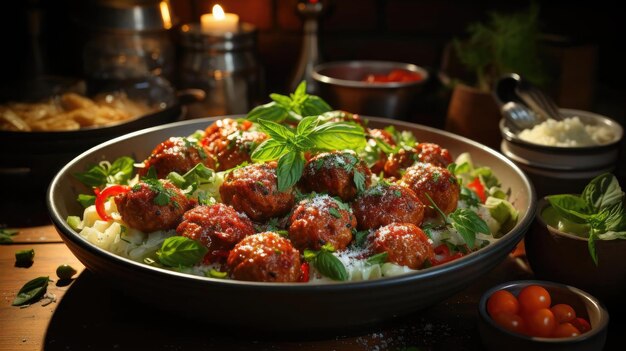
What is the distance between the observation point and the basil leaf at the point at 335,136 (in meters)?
1.99

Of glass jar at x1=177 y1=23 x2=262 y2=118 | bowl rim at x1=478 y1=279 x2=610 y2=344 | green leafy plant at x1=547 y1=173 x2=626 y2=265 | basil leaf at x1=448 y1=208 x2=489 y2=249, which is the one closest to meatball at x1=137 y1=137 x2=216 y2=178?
basil leaf at x1=448 y1=208 x2=489 y2=249

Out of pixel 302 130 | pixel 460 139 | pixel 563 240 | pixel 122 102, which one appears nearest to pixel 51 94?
pixel 122 102

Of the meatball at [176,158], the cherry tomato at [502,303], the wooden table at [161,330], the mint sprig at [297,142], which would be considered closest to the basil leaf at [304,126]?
the mint sprig at [297,142]

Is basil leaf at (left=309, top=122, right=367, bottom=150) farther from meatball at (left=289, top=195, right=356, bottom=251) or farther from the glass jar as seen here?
the glass jar

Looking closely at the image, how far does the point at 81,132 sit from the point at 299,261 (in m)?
1.35

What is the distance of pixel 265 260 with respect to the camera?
→ 1.57 meters

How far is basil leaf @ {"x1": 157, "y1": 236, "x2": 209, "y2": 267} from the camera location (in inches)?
65.3

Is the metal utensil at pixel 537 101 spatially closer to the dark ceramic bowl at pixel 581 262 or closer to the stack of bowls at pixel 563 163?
the stack of bowls at pixel 563 163

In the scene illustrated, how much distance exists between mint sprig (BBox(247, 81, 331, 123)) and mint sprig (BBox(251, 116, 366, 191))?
244mm

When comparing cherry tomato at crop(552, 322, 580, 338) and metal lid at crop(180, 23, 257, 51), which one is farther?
metal lid at crop(180, 23, 257, 51)

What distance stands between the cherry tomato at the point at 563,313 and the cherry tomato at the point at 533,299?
1.0 inches

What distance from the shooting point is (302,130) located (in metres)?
1.98

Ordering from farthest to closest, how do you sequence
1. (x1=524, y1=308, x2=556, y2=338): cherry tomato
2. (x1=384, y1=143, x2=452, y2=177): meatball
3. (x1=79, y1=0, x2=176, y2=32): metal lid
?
(x1=79, y1=0, x2=176, y2=32): metal lid < (x1=384, y1=143, x2=452, y2=177): meatball < (x1=524, y1=308, x2=556, y2=338): cherry tomato

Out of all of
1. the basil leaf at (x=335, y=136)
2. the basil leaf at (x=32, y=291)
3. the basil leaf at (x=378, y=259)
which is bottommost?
the basil leaf at (x=32, y=291)
